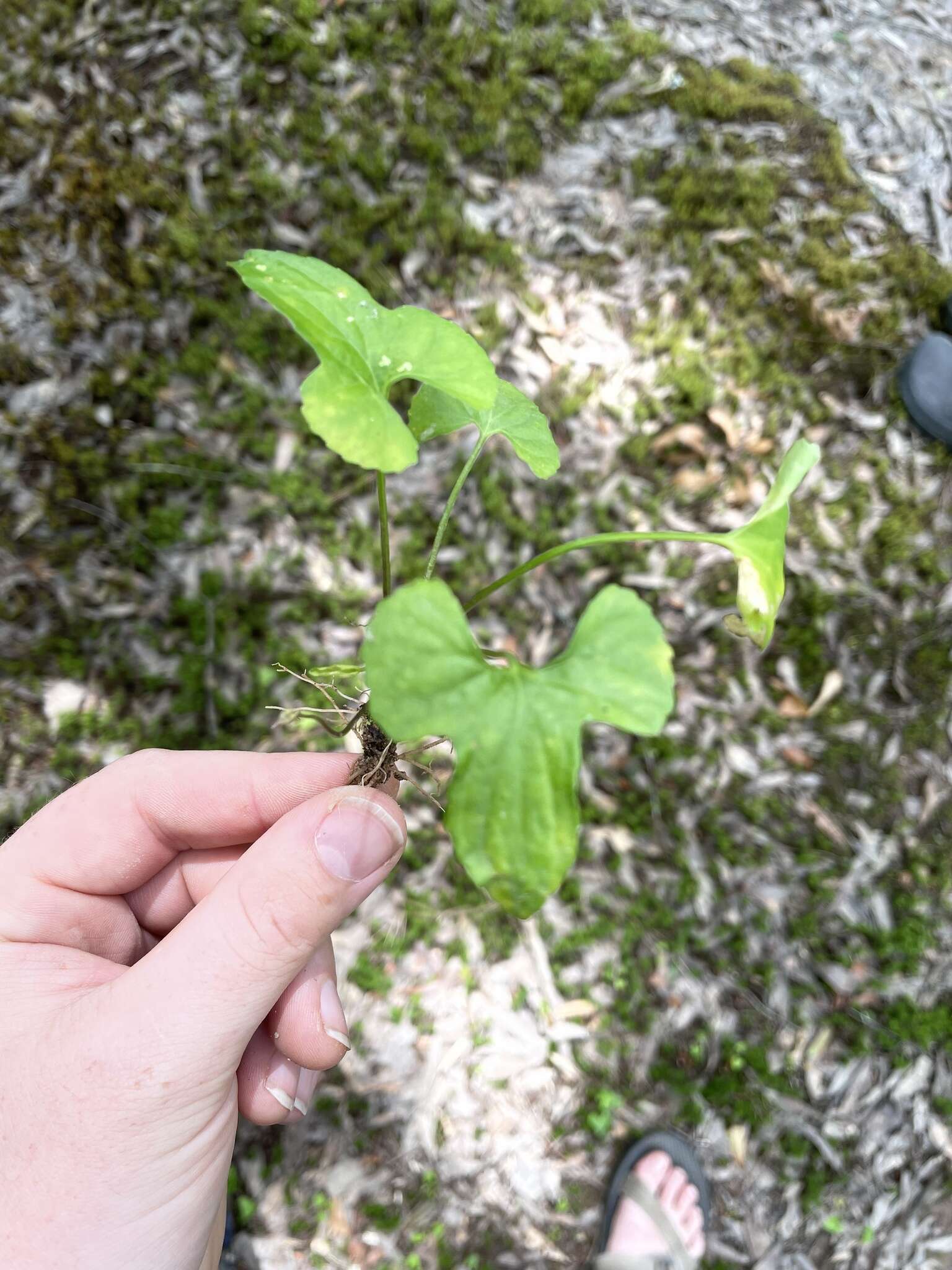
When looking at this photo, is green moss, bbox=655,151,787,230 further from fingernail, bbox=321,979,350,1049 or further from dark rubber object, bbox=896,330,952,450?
fingernail, bbox=321,979,350,1049

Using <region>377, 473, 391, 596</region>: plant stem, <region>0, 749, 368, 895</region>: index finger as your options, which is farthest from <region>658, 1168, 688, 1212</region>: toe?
<region>377, 473, 391, 596</region>: plant stem

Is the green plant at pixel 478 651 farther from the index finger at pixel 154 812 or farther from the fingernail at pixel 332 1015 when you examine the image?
the fingernail at pixel 332 1015

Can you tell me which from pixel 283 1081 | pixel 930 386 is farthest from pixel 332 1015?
pixel 930 386

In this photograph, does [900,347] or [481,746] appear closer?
[481,746]

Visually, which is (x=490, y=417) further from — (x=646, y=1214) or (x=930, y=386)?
(x=646, y=1214)

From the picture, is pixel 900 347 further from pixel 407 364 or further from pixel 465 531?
pixel 407 364

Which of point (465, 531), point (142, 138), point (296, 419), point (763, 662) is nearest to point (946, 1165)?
point (763, 662)
